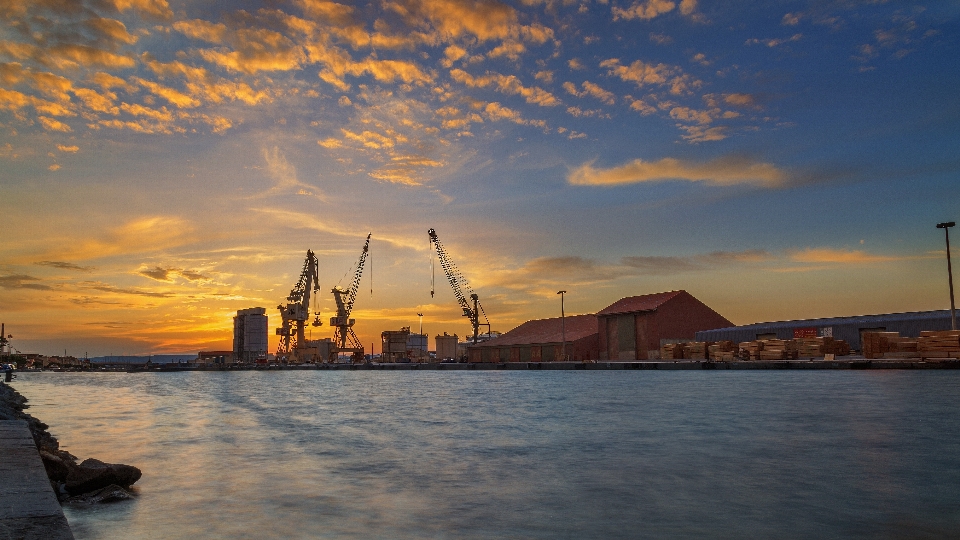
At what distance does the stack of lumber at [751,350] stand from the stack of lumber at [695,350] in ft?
18.3

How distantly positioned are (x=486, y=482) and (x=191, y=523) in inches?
212

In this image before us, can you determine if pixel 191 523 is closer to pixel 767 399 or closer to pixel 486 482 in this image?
pixel 486 482

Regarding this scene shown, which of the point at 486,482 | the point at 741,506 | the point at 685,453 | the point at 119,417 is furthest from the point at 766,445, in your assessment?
the point at 119,417

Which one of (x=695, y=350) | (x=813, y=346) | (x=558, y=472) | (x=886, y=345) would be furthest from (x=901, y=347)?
(x=558, y=472)

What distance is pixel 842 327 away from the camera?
63.1 meters

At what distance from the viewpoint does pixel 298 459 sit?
53.8 ft

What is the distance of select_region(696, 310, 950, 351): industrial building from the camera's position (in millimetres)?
55372

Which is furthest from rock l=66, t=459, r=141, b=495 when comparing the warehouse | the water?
the warehouse

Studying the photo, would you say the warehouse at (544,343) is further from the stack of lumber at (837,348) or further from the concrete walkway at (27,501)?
the concrete walkway at (27,501)

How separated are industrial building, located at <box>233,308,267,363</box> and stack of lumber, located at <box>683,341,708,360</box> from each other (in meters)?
152

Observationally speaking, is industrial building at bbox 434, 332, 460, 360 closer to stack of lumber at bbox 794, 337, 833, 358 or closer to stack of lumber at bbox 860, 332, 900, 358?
stack of lumber at bbox 794, 337, 833, 358

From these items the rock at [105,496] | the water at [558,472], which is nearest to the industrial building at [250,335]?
the water at [558,472]

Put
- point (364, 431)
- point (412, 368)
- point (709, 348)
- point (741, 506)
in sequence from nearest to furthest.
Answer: point (741, 506)
point (364, 431)
point (709, 348)
point (412, 368)

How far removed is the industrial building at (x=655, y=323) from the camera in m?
76.6
